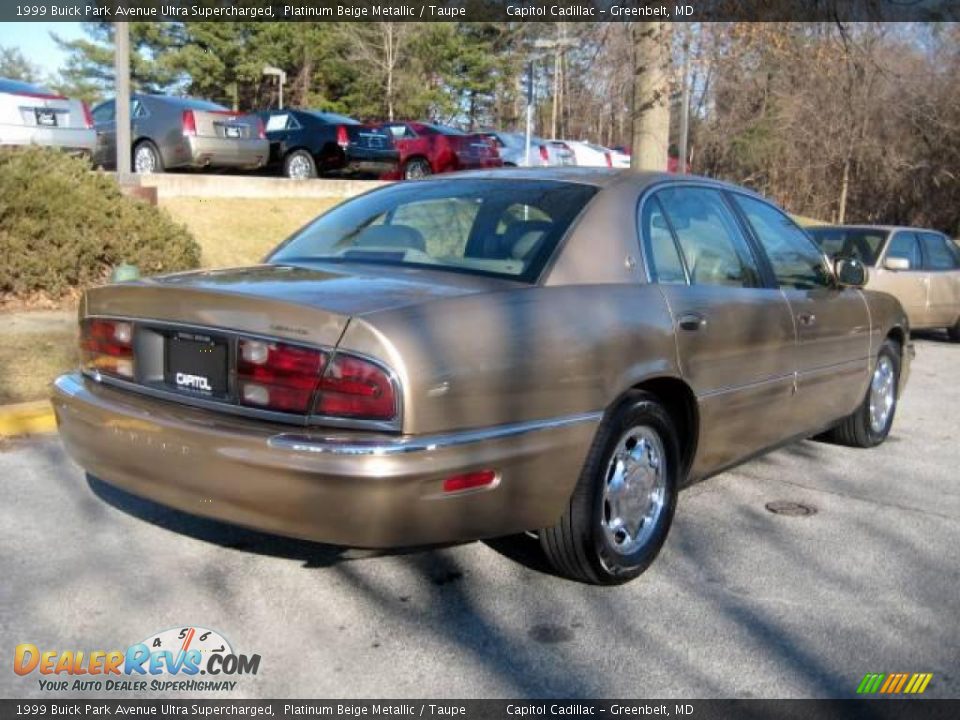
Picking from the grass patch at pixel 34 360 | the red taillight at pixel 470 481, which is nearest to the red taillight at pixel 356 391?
the red taillight at pixel 470 481

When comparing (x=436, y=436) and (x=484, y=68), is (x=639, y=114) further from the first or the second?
(x=484, y=68)

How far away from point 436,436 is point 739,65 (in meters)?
12.7

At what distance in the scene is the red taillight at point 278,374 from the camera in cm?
315

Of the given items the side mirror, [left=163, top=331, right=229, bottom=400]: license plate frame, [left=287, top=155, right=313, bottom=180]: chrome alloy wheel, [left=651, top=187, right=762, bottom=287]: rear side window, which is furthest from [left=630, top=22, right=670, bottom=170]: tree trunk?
[left=163, top=331, right=229, bottom=400]: license plate frame

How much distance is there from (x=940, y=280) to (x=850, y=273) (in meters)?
7.05

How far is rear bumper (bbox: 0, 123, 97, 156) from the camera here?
496 inches

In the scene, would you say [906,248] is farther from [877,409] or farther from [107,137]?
[107,137]

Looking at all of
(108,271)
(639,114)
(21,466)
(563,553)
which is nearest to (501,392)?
(563,553)

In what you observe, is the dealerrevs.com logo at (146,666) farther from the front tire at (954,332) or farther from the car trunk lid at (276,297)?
the front tire at (954,332)

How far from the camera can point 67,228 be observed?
9.65m

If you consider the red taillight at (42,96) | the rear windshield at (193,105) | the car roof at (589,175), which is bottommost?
the car roof at (589,175)

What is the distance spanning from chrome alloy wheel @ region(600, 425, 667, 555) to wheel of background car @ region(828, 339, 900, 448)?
2.37 m

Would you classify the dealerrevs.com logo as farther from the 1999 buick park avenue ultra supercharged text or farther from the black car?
the black car

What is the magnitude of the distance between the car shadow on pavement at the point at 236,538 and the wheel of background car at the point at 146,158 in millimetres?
A: 12637
